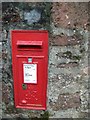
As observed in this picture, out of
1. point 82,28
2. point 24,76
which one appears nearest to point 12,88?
point 24,76

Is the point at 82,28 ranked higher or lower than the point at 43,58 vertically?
higher

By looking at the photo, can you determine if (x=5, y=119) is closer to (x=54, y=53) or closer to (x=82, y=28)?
(x=54, y=53)

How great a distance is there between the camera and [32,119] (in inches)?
78.8

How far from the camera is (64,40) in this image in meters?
1.78

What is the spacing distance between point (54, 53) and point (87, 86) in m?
0.32

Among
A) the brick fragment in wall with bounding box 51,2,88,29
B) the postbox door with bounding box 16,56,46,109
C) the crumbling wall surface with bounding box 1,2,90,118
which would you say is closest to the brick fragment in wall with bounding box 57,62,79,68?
the crumbling wall surface with bounding box 1,2,90,118

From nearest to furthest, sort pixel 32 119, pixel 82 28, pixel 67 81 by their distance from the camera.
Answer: pixel 82 28
pixel 67 81
pixel 32 119

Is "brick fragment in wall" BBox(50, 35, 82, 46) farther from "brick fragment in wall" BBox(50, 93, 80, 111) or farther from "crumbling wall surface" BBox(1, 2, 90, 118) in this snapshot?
"brick fragment in wall" BBox(50, 93, 80, 111)

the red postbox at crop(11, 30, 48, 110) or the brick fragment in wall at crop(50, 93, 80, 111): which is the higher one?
the red postbox at crop(11, 30, 48, 110)

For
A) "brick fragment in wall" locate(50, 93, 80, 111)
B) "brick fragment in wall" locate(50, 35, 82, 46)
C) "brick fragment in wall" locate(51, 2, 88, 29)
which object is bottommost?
"brick fragment in wall" locate(50, 93, 80, 111)

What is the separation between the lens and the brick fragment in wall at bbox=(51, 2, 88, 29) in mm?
1719

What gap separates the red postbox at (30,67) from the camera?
176 cm

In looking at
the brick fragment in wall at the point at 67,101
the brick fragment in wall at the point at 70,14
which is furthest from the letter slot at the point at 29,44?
the brick fragment in wall at the point at 67,101

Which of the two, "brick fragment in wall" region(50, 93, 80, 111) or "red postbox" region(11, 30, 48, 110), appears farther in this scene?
"brick fragment in wall" region(50, 93, 80, 111)
